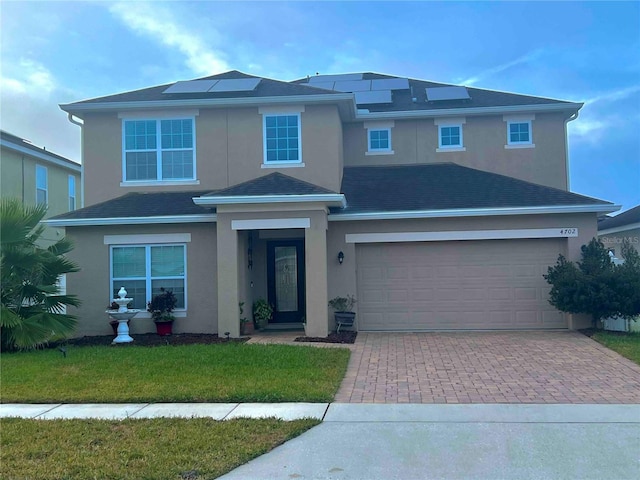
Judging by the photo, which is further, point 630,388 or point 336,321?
point 336,321

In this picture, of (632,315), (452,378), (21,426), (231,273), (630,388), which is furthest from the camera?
(231,273)

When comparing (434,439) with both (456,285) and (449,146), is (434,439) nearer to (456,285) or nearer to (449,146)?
(456,285)

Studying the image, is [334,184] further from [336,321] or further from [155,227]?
[155,227]

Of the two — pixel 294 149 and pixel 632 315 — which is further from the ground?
pixel 294 149

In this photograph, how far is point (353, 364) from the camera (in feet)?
34.5

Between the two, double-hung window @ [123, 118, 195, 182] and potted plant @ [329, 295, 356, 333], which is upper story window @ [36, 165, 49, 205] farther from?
potted plant @ [329, 295, 356, 333]

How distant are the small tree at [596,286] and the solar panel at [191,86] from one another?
1061 cm

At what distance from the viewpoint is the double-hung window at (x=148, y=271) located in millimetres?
14633

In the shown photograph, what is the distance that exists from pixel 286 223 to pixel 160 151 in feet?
15.7

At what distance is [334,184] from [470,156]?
5049 mm

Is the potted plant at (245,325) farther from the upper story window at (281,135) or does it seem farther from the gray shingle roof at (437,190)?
the upper story window at (281,135)

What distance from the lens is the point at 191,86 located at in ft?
55.7

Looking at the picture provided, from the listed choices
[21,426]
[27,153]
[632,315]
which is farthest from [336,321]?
[27,153]

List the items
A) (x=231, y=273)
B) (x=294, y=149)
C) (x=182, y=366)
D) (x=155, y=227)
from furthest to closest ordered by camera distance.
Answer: (x=294, y=149), (x=155, y=227), (x=231, y=273), (x=182, y=366)
